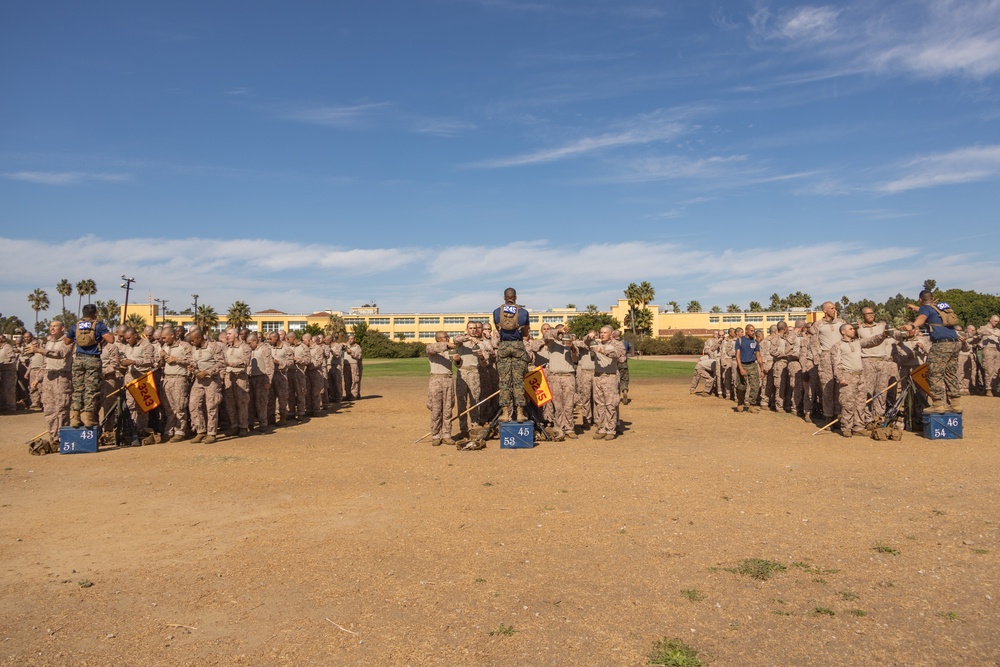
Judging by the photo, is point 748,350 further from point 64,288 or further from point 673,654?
point 64,288

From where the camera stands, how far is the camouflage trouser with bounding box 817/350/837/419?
523 inches

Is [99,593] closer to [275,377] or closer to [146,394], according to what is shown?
[146,394]

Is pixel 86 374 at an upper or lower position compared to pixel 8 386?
upper

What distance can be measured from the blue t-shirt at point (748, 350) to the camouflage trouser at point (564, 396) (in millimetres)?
6100

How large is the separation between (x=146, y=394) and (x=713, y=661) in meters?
11.9

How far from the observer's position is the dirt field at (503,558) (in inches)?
166

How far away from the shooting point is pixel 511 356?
464 inches

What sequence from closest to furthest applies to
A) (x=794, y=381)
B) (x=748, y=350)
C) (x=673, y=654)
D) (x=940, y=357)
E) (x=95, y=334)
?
(x=673, y=654) < (x=95, y=334) < (x=940, y=357) < (x=794, y=381) < (x=748, y=350)

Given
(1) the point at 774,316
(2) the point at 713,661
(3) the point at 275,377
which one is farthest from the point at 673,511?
(1) the point at 774,316

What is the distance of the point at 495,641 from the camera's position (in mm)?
4254

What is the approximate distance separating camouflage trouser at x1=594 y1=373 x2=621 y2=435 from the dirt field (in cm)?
194

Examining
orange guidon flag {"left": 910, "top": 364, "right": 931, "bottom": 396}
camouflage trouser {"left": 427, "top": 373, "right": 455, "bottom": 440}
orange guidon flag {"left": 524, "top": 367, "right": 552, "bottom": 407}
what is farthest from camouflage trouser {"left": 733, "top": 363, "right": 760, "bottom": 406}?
camouflage trouser {"left": 427, "top": 373, "right": 455, "bottom": 440}

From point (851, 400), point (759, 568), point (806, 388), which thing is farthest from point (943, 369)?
point (759, 568)

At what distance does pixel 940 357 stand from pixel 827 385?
2054 mm
